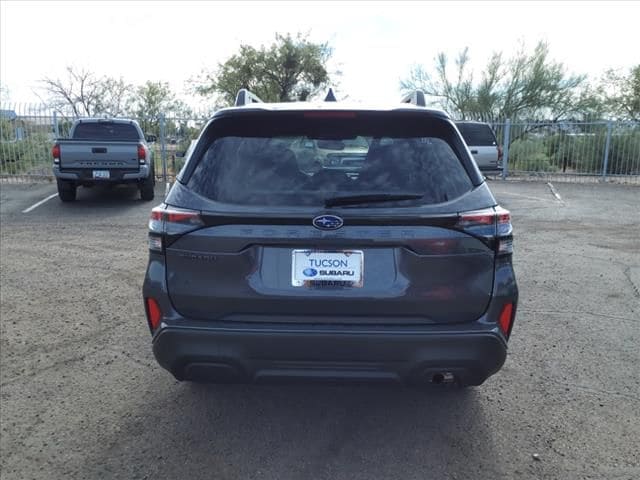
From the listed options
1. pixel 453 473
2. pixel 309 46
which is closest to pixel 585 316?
pixel 453 473

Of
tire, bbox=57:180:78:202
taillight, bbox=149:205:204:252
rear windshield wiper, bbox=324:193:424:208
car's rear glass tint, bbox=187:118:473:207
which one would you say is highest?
car's rear glass tint, bbox=187:118:473:207

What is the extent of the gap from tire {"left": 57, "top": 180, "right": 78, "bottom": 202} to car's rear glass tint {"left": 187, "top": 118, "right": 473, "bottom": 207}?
10.8m

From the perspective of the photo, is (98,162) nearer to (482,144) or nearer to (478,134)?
(482,144)

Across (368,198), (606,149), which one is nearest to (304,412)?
(368,198)

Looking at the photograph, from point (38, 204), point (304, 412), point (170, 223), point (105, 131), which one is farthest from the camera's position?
point (105, 131)

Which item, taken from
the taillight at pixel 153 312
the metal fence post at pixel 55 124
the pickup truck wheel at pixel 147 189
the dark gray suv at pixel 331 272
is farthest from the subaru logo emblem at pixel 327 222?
the metal fence post at pixel 55 124

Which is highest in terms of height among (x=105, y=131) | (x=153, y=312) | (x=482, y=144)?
(x=105, y=131)

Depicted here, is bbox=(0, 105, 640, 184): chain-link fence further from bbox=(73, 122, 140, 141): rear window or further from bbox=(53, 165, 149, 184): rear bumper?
bbox=(53, 165, 149, 184): rear bumper

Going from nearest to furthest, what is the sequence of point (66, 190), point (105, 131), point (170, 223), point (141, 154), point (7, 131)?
point (170, 223), point (141, 154), point (66, 190), point (105, 131), point (7, 131)

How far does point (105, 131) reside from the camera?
43.2 feet

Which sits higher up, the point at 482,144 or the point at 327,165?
the point at 482,144

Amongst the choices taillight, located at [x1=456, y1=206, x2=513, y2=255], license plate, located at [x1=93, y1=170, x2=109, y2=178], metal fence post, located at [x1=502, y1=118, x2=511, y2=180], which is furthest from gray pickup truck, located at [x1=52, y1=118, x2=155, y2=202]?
metal fence post, located at [x1=502, y1=118, x2=511, y2=180]

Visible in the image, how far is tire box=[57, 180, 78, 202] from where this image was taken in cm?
1232

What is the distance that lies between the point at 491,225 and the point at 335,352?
0.98 m
